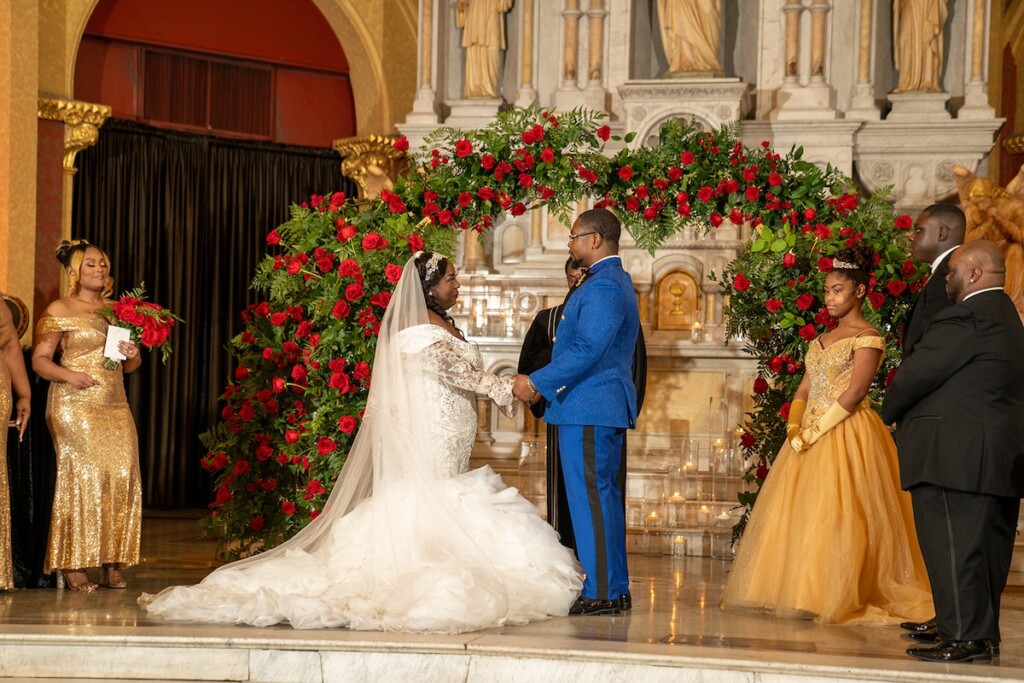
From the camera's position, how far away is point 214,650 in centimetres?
496

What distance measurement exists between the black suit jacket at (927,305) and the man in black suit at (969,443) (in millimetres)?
665

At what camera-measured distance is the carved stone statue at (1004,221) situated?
30.0 ft

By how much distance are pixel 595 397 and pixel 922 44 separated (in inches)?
275

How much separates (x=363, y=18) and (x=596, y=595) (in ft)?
29.0

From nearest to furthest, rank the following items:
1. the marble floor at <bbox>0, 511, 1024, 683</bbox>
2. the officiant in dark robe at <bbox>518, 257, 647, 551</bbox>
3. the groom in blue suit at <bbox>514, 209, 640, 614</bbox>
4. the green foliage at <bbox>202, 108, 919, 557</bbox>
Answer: the marble floor at <bbox>0, 511, 1024, 683</bbox>
the groom in blue suit at <bbox>514, 209, 640, 614</bbox>
the officiant in dark robe at <bbox>518, 257, 647, 551</bbox>
the green foliage at <bbox>202, 108, 919, 557</bbox>

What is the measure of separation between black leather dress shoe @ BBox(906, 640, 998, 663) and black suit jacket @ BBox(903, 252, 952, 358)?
51.8 inches

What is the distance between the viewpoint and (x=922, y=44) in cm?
1137

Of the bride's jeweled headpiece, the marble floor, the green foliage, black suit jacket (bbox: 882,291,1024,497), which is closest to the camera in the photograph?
the marble floor

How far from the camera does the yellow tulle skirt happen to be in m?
5.84

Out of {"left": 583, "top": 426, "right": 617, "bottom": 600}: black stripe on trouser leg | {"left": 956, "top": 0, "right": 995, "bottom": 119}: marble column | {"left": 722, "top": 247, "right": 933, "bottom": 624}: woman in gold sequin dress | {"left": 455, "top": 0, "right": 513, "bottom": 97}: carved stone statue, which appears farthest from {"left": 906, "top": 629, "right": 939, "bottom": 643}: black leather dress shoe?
{"left": 455, "top": 0, "right": 513, "bottom": 97}: carved stone statue

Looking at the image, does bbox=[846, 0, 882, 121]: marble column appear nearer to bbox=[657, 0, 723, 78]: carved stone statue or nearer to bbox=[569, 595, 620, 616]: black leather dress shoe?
bbox=[657, 0, 723, 78]: carved stone statue

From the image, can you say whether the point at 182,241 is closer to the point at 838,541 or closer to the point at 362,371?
the point at 362,371

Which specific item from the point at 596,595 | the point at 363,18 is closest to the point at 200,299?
the point at 363,18

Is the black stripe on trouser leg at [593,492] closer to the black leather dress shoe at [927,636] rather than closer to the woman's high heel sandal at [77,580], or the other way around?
the black leather dress shoe at [927,636]
